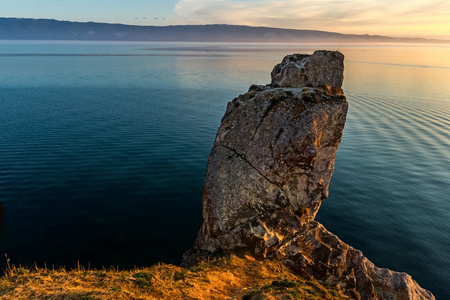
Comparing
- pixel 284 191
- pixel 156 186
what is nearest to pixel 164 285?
pixel 284 191

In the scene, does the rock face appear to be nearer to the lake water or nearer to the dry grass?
the dry grass

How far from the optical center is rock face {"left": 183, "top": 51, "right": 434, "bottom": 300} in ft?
60.1

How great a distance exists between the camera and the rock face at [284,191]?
1831cm

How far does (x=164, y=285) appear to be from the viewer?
13875mm

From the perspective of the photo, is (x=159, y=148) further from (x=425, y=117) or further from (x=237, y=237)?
(x=425, y=117)

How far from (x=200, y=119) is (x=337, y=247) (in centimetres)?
4896

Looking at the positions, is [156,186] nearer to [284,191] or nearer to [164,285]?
[284,191]

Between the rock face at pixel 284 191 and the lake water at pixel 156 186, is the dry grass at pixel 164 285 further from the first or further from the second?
the lake water at pixel 156 186

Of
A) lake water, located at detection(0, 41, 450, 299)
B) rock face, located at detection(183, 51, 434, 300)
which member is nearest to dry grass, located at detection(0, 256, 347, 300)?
rock face, located at detection(183, 51, 434, 300)

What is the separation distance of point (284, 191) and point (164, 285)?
10316 mm

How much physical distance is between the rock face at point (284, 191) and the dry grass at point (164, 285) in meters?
1.99

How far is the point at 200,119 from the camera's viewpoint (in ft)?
210

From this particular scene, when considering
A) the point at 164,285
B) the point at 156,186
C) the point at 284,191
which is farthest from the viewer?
the point at 156,186

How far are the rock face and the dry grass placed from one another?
1990mm
